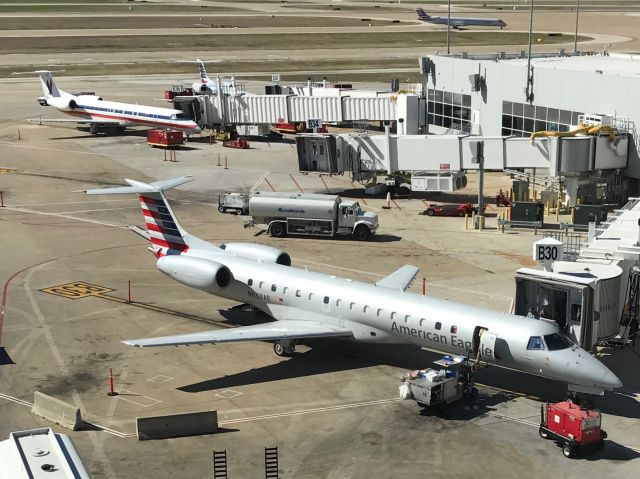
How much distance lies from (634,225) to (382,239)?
663 inches

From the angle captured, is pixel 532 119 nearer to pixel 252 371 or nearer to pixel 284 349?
pixel 284 349

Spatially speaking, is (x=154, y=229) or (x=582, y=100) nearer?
(x=154, y=229)

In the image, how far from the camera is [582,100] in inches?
2650

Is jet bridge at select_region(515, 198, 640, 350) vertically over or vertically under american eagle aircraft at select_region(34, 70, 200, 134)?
under

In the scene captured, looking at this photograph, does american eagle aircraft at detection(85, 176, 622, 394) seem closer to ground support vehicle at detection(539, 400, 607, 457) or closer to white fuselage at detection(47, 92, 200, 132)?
ground support vehicle at detection(539, 400, 607, 457)

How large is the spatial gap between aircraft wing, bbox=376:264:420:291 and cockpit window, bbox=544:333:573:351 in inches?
400

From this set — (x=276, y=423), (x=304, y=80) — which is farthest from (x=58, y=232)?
(x=304, y=80)

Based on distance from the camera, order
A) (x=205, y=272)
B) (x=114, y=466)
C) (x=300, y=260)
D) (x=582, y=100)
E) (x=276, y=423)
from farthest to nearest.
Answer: (x=582, y=100)
(x=300, y=260)
(x=205, y=272)
(x=276, y=423)
(x=114, y=466)

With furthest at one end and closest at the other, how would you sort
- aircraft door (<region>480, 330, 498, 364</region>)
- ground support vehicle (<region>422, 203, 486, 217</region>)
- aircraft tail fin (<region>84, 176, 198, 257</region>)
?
1. ground support vehicle (<region>422, 203, 486, 217</region>)
2. aircraft tail fin (<region>84, 176, 198, 257</region>)
3. aircraft door (<region>480, 330, 498, 364</region>)

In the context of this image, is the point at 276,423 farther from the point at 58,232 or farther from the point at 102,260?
the point at 58,232

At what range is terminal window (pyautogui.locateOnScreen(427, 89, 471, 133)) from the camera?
260 ft

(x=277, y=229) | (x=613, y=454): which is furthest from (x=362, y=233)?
(x=613, y=454)

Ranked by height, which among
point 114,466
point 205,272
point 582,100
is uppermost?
point 582,100

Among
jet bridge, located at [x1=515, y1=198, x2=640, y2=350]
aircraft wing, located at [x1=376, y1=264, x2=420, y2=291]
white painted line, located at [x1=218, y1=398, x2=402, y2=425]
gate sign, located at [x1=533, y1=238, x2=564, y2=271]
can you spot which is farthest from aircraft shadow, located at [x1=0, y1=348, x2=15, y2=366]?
gate sign, located at [x1=533, y1=238, x2=564, y2=271]
